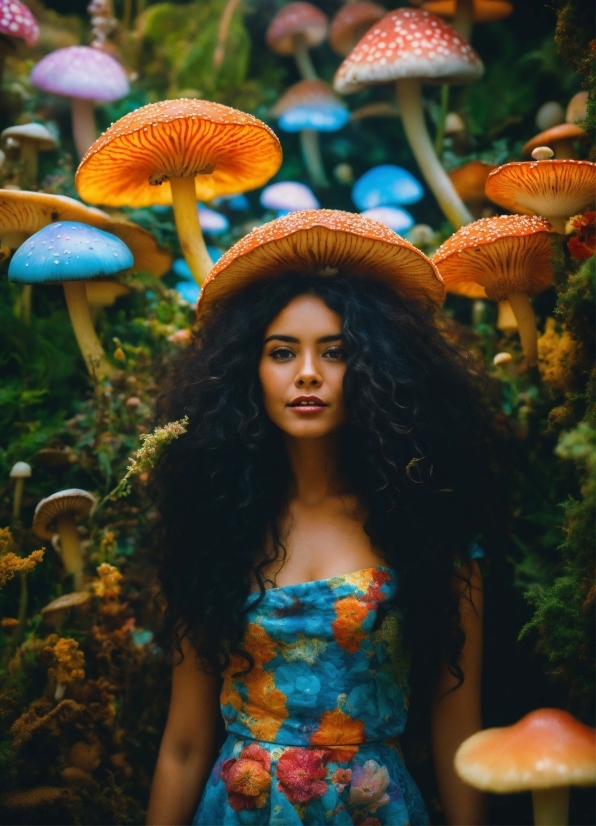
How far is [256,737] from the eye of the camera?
1.99m

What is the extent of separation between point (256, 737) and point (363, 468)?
80 cm

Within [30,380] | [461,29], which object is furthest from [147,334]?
[461,29]

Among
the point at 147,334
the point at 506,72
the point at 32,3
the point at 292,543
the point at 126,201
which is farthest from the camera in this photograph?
the point at 32,3

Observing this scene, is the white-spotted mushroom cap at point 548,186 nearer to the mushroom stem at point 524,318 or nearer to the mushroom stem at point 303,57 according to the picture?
the mushroom stem at point 524,318

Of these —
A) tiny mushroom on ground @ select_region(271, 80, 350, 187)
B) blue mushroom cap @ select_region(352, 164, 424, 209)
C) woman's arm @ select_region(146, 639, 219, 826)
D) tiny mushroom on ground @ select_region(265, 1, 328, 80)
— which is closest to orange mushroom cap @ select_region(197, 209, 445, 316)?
blue mushroom cap @ select_region(352, 164, 424, 209)

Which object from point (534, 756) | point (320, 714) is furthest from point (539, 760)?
point (320, 714)

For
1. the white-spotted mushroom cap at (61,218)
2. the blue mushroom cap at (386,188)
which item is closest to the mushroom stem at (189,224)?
the white-spotted mushroom cap at (61,218)

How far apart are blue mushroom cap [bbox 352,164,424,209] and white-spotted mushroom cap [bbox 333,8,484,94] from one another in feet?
1.32

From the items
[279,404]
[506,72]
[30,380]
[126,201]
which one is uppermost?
[506,72]

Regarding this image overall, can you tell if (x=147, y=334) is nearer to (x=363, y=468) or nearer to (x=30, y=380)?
(x=30, y=380)

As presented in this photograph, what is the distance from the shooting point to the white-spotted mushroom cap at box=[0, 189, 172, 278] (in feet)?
8.04

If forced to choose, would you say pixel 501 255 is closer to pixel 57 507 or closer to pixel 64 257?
pixel 64 257

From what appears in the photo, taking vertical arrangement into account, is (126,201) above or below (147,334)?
above

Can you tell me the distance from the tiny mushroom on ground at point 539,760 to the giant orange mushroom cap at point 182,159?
1.84 m
